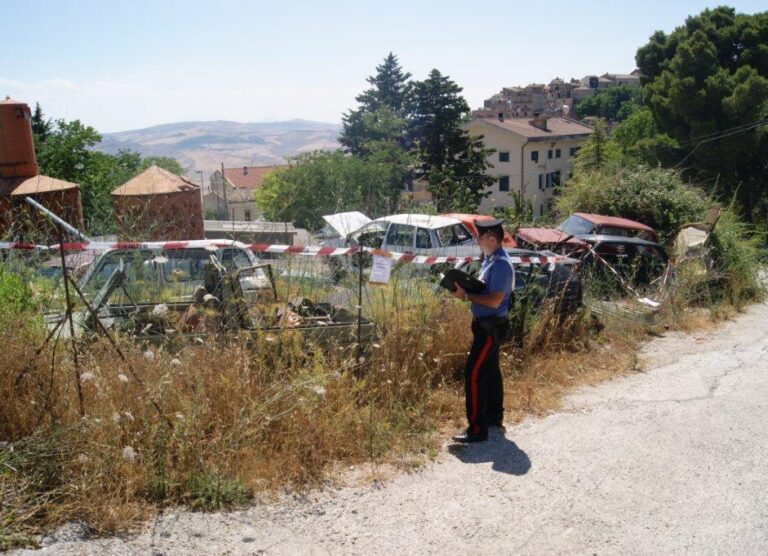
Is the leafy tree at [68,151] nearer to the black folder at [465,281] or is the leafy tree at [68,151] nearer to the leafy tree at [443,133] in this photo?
the leafy tree at [443,133]

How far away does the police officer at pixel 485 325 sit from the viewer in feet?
18.1

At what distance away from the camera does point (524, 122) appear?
67.1 metres

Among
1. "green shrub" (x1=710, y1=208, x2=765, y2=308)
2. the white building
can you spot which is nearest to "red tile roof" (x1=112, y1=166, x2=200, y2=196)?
"green shrub" (x1=710, y1=208, x2=765, y2=308)

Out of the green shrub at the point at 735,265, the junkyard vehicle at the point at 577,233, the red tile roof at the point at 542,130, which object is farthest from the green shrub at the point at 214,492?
the red tile roof at the point at 542,130

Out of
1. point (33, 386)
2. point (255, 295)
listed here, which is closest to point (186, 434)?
point (33, 386)

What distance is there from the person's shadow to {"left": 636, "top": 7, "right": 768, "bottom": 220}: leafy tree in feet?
110

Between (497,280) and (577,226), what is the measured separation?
10260 millimetres

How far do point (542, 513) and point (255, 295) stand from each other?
305 cm

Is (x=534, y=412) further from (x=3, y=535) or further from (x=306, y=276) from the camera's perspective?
(x=3, y=535)

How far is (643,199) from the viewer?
681 inches

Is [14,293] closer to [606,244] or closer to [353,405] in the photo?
[353,405]

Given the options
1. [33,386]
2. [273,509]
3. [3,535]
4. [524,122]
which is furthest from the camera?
[524,122]

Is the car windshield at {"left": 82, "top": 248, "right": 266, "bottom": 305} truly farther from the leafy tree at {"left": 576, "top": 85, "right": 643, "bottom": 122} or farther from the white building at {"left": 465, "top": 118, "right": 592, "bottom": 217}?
the leafy tree at {"left": 576, "top": 85, "right": 643, "bottom": 122}

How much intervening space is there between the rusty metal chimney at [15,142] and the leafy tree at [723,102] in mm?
31251
